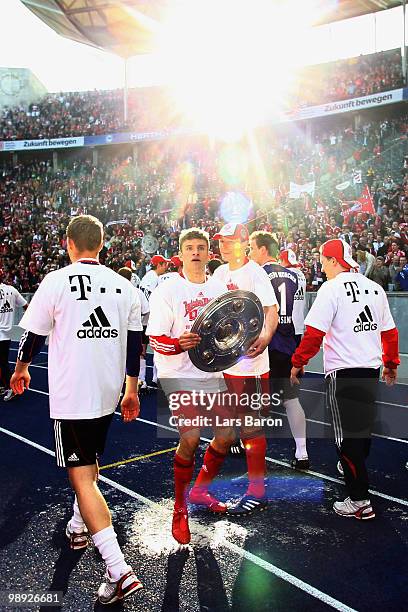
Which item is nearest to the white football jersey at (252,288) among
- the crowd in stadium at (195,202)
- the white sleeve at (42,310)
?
the white sleeve at (42,310)

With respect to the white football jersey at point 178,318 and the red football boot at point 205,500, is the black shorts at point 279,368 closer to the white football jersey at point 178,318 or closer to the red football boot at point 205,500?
the red football boot at point 205,500

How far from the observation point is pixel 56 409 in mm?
3404

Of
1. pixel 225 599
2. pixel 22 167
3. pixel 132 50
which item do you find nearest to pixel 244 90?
pixel 132 50

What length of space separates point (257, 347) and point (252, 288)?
538mm

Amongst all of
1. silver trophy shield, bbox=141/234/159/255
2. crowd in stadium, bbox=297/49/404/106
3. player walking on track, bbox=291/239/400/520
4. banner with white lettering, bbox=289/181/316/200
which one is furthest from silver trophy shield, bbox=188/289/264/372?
crowd in stadium, bbox=297/49/404/106

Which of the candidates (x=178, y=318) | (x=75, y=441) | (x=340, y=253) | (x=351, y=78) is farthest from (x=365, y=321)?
(x=351, y=78)

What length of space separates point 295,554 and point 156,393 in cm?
586

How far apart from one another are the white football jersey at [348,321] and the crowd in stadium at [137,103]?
25.2m

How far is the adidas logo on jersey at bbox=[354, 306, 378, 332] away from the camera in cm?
459

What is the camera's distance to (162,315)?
13.4 ft

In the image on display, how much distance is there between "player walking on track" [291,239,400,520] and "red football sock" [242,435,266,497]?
1.93ft

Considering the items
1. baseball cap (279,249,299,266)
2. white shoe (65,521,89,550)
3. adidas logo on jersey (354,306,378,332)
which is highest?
baseball cap (279,249,299,266)

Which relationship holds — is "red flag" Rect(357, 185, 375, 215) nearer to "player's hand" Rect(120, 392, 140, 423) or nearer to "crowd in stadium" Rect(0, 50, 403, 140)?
"crowd in stadium" Rect(0, 50, 403, 140)

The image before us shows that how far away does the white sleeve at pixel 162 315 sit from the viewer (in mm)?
4066
